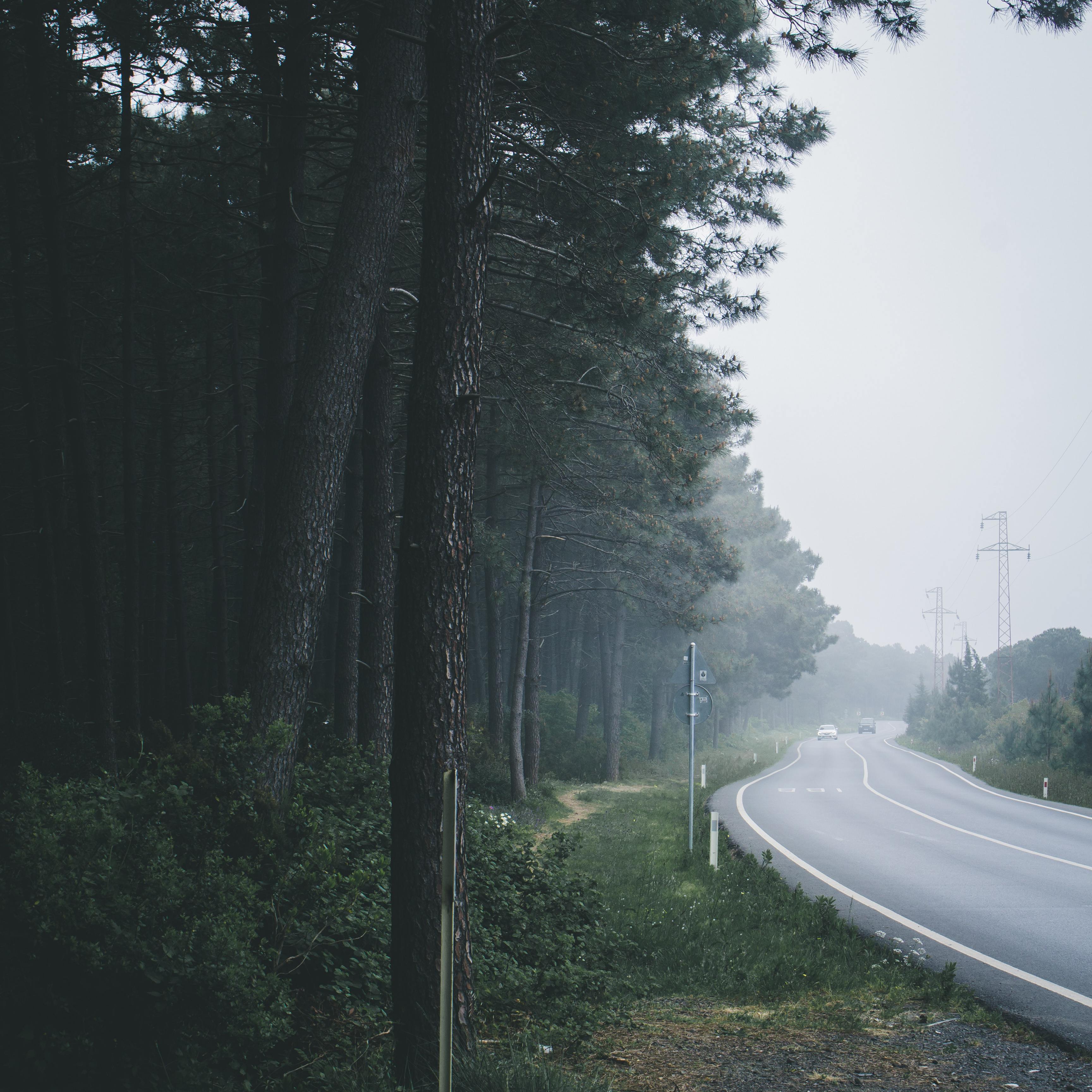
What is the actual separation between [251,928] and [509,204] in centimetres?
915

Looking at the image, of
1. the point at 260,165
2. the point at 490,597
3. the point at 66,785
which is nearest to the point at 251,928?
the point at 66,785

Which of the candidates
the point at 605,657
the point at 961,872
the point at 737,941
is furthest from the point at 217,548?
the point at 605,657

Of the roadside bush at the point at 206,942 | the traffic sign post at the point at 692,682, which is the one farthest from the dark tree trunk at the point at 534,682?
the roadside bush at the point at 206,942

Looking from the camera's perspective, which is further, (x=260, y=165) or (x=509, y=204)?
(x=260, y=165)

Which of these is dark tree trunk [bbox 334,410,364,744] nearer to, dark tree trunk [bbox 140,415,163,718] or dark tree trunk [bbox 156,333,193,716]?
dark tree trunk [bbox 156,333,193,716]

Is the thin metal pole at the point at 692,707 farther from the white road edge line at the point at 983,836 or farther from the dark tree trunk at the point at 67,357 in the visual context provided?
the dark tree trunk at the point at 67,357

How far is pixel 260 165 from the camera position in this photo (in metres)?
13.1

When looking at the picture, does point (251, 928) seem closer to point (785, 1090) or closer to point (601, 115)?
point (785, 1090)

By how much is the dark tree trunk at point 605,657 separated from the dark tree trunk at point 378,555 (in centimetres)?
1939

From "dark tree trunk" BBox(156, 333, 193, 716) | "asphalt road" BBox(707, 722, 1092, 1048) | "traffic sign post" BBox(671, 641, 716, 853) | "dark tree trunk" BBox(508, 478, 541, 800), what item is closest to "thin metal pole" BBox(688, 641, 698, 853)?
"traffic sign post" BBox(671, 641, 716, 853)

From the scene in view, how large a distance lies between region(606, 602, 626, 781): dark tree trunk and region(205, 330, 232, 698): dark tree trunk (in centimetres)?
1322

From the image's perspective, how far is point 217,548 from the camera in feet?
58.0

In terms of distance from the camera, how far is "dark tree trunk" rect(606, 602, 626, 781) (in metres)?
29.3

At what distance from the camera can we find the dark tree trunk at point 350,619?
44.0 feet
